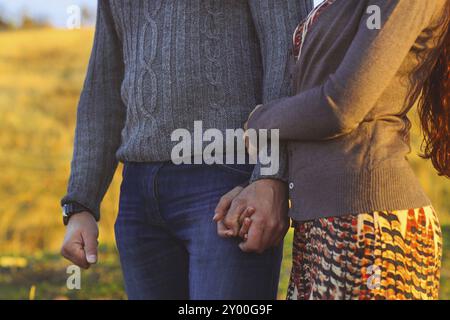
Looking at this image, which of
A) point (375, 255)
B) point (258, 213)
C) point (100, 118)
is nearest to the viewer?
point (375, 255)

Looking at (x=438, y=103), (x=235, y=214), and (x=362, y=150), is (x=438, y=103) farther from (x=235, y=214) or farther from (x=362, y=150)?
(x=235, y=214)

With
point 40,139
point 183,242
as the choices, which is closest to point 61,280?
point 183,242

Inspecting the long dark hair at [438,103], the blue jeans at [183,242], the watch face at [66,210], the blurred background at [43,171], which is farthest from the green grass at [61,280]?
the long dark hair at [438,103]

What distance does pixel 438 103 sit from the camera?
5.76 ft

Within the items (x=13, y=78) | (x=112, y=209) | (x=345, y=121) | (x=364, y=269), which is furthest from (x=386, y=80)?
(x=13, y=78)

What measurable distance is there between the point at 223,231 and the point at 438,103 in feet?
1.79

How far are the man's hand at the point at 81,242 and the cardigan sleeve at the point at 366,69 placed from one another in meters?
0.77

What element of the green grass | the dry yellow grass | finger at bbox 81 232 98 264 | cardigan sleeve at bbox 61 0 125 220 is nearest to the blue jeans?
finger at bbox 81 232 98 264

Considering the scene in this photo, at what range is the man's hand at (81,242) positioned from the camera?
2.10 meters

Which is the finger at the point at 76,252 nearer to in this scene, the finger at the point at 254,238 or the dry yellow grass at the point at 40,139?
the finger at the point at 254,238

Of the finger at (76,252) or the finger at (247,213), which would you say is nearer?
the finger at (247,213)

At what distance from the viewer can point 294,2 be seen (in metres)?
1.90

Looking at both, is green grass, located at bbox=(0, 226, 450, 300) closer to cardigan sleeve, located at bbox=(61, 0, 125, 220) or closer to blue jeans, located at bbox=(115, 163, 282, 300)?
cardigan sleeve, located at bbox=(61, 0, 125, 220)

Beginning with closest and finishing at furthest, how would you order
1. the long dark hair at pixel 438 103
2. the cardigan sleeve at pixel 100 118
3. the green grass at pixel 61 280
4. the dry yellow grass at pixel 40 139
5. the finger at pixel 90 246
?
the long dark hair at pixel 438 103 → the finger at pixel 90 246 → the cardigan sleeve at pixel 100 118 → the green grass at pixel 61 280 → the dry yellow grass at pixel 40 139
